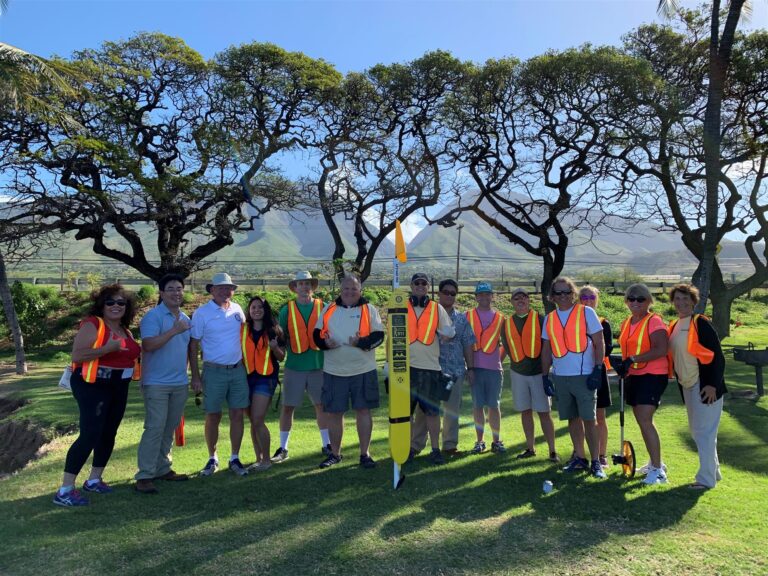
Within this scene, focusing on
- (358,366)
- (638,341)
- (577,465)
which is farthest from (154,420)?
(638,341)

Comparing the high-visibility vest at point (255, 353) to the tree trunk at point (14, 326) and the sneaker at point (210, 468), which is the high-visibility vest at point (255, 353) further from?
the tree trunk at point (14, 326)

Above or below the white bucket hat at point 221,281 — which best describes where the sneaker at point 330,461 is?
below

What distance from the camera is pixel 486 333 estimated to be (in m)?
6.13

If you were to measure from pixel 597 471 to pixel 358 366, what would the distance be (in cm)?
247

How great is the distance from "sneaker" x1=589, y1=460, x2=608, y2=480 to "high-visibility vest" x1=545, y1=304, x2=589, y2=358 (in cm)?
109

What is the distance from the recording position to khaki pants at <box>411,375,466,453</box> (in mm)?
6059

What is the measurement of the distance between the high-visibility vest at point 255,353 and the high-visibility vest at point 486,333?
2228 mm

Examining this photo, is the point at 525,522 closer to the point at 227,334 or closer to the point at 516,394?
the point at 516,394

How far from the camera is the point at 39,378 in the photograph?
13805 millimetres

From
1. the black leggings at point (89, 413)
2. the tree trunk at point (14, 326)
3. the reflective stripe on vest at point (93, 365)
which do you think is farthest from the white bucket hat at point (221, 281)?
the tree trunk at point (14, 326)

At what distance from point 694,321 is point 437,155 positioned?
51.4 feet

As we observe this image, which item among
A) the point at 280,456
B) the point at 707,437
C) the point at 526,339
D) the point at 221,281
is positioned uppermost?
the point at 221,281

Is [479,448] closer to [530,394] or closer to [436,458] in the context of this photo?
[436,458]

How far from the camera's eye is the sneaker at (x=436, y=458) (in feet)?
18.8
